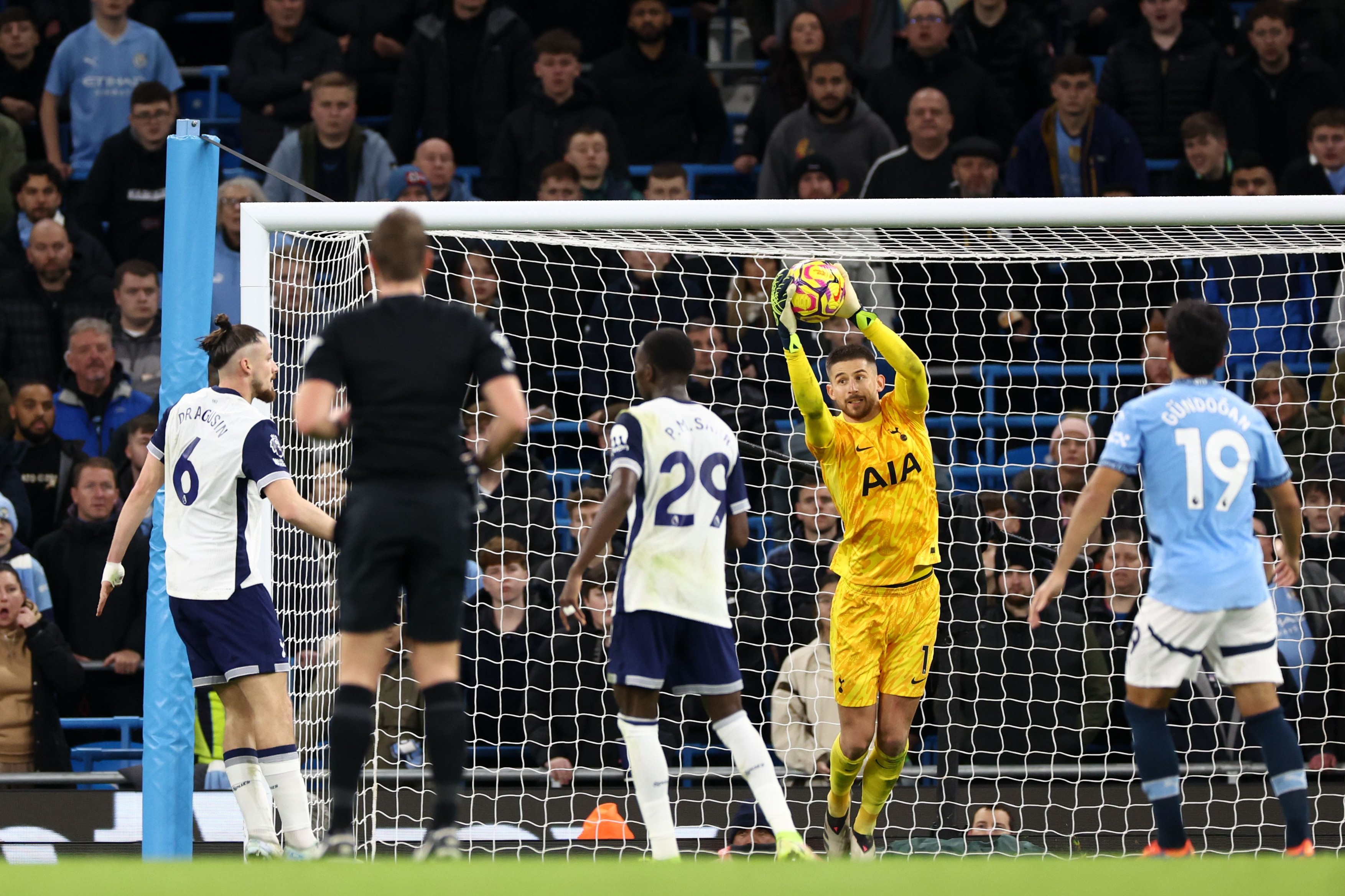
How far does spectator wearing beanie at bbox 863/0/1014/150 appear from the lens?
37.4 feet

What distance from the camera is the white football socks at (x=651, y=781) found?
19.7 feet

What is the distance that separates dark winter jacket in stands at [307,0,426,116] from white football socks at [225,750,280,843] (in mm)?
7528

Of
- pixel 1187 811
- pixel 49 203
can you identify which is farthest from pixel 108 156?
pixel 1187 811

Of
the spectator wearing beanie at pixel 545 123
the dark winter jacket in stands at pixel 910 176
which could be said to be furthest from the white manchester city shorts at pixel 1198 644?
the spectator wearing beanie at pixel 545 123

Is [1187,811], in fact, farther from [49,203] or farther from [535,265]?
[49,203]

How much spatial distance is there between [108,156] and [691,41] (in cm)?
479

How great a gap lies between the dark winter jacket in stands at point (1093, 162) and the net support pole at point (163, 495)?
18.5ft

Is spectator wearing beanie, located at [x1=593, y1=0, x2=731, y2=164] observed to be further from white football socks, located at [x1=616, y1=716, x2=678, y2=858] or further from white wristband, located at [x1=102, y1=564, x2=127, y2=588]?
white football socks, located at [x1=616, y1=716, x2=678, y2=858]

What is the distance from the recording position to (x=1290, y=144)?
11.6 meters

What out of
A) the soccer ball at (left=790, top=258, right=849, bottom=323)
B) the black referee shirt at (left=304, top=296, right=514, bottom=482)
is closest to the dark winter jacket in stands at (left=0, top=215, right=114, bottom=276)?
the soccer ball at (left=790, top=258, right=849, bottom=323)

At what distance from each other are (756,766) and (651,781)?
1.31 feet

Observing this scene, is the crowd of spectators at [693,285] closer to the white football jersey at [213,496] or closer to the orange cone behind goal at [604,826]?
the orange cone behind goal at [604,826]

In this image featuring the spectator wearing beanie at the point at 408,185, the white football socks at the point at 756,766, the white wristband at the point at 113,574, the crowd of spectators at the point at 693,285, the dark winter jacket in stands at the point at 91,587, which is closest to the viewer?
the white football socks at the point at 756,766

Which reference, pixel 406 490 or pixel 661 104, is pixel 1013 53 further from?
pixel 406 490
